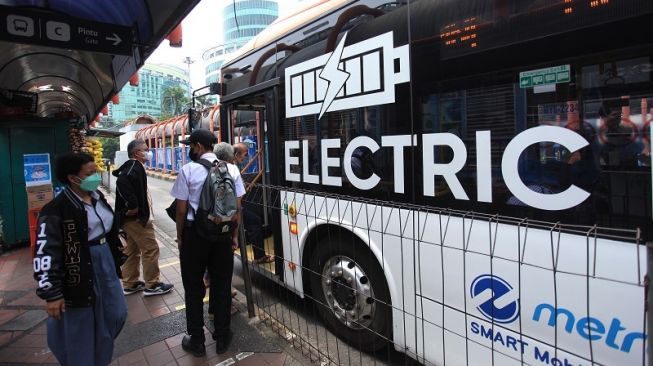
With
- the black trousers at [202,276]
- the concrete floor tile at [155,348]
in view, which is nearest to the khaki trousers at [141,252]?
the concrete floor tile at [155,348]

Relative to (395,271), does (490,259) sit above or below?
above

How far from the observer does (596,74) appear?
5.89 ft

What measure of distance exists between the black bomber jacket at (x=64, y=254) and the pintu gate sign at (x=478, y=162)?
177cm

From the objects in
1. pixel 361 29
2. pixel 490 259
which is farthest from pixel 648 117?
pixel 361 29

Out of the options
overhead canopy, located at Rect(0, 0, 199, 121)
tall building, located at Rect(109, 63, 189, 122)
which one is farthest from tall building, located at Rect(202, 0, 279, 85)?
tall building, located at Rect(109, 63, 189, 122)

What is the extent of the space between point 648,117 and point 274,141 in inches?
116

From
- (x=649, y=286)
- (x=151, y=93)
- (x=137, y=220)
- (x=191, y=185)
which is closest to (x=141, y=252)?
(x=137, y=220)

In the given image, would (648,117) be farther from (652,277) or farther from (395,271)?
(395,271)

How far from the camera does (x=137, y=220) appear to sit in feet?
14.6

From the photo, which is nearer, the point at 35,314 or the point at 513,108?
the point at 513,108

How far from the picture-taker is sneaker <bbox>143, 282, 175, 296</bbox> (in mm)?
4609

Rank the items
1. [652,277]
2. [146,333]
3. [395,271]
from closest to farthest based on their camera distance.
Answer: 1. [652,277]
2. [395,271]
3. [146,333]

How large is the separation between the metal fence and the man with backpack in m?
0.67

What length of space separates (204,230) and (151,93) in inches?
2794
